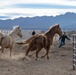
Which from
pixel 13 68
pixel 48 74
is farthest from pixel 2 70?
pixel 48 74

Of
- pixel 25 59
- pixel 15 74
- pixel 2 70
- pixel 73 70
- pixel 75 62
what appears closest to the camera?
pixel 15 74

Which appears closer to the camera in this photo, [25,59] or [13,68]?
[13,68]

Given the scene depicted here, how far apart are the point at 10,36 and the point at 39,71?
554 centimetres

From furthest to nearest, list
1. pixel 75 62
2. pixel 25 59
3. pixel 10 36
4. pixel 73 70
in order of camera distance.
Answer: pixel 10 36, pixel 25 59, pixel 75 62, pixel 73 70

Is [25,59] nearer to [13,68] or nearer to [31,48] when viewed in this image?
[31,48]

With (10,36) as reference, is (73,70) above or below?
below

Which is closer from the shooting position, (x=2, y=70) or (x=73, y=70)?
(x=2, y=70)

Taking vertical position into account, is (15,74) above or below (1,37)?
below

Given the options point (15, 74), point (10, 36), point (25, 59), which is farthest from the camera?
point (10, 36)

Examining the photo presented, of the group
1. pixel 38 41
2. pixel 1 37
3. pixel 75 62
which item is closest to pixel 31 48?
pixel 38 41

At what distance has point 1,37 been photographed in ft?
52.7

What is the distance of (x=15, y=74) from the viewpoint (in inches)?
419

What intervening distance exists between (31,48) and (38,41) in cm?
48

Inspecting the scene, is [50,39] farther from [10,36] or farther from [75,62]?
[75,62]
